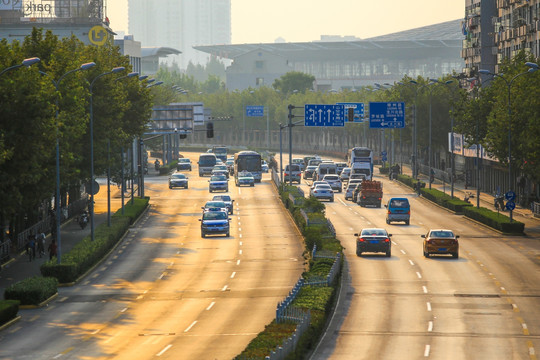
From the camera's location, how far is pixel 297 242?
72.9 metres

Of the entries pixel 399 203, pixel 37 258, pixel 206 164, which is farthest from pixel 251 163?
pixel 37 258

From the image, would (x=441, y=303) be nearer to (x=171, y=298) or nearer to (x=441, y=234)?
(x=171, y=298)

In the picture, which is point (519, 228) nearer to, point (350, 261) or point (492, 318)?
point (350, 261)

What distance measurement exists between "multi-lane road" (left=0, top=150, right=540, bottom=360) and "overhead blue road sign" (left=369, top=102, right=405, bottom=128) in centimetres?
4654

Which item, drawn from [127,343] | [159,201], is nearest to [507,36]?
[159,201]

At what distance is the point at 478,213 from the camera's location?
281 ft

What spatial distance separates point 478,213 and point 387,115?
44.5 metres

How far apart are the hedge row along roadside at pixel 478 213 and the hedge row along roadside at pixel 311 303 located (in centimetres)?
1296

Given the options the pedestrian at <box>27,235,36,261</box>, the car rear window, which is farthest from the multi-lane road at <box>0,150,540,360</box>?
the pedestrian at <box>27,235,36,261</box>

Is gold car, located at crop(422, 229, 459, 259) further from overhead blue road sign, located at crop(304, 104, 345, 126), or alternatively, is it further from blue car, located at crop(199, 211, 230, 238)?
overhead blue road sign, located at crop(304, 104, 345, 126)

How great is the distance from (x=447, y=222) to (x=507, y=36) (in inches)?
1817

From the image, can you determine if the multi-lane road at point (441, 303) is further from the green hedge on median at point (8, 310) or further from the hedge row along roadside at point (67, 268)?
the hedge row along roadside at point (67, 268)

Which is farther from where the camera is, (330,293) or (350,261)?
(350,261)

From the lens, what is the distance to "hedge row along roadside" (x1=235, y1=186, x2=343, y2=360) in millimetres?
31688
